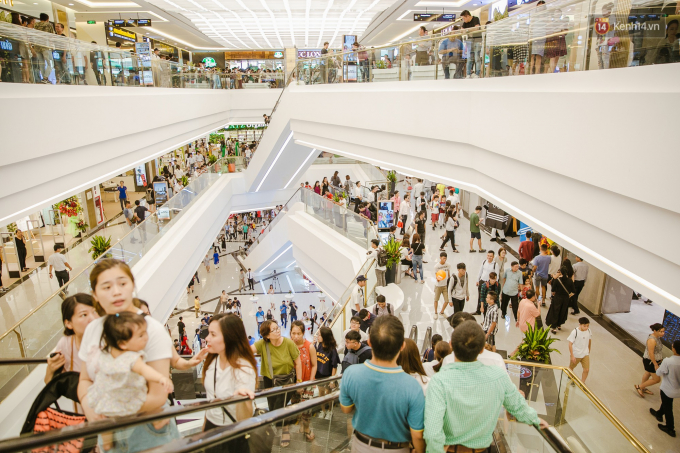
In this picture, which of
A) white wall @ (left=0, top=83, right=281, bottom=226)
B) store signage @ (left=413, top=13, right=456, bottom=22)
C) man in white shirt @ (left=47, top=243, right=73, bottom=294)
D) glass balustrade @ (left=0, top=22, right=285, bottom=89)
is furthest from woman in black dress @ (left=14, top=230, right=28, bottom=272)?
store signage @ (left=413, top=13, right=456, bottom=22)

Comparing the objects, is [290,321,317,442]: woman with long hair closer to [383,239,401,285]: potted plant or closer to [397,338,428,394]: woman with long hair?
[397,338,428,394]: woman with long hair

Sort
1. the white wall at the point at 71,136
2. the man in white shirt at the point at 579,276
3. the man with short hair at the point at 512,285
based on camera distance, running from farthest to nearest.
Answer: the man in white shirt at the point at 579,276 < the man with short hair at the point at 512,285 < the white wall at the point at 71,136

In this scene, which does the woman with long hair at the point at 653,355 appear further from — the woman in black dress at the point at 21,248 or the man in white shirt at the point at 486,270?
the woman in black dress at the point at 21,248

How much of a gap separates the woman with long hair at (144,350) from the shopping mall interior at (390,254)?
0.01 meters

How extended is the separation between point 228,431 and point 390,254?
7.00 metres

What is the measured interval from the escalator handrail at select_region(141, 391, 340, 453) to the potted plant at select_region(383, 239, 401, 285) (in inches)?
246

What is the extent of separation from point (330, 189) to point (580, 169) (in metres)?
13.7

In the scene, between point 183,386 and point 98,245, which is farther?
point 98,245

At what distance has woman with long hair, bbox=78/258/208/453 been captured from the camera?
2.22m

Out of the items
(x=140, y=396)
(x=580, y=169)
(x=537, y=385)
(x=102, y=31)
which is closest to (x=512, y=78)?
(x=580, y=169)

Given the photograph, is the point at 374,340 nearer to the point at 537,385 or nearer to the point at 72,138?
the point at 537,385

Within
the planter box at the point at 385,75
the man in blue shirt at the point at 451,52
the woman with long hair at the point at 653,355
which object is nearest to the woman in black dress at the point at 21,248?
the planter box at the point at 385,75

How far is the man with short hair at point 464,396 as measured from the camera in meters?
2.39

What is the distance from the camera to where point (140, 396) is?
90.3 inches
